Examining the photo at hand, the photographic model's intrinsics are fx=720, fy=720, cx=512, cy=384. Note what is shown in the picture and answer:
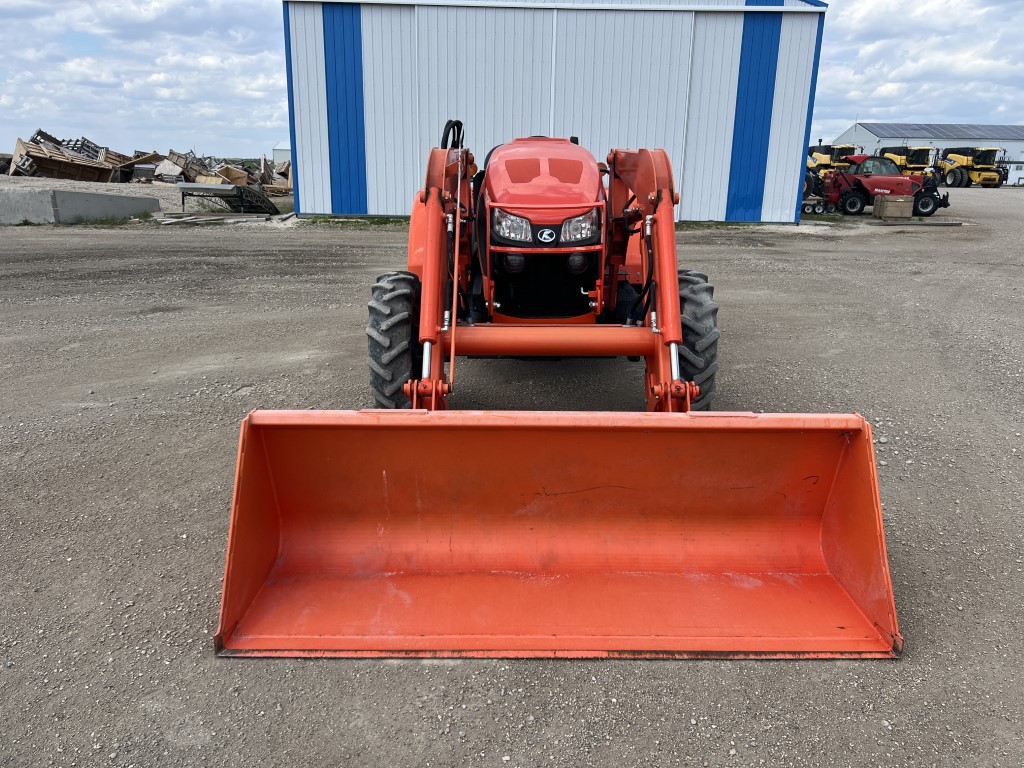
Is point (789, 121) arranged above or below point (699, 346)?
above

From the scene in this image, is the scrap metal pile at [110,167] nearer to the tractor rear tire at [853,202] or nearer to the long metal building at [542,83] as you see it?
the long metal building at [542,83]

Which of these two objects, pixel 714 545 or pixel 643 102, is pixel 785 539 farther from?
pixel 643 102

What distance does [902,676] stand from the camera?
8.55 feet

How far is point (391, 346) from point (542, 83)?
45.2ft

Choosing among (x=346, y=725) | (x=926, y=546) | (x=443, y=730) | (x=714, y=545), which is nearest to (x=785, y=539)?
(x=714, y=545)

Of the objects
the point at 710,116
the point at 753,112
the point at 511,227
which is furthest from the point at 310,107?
the point at 511,227

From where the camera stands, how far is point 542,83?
1617 centimetres

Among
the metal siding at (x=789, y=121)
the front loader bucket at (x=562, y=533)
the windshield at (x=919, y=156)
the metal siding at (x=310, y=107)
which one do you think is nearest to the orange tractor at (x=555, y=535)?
the front loader bucket at (x=562, y=533)

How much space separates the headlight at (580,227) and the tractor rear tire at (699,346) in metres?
0.70

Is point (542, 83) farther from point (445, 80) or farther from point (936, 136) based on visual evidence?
point (936, 136)

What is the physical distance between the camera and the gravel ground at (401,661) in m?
2.35

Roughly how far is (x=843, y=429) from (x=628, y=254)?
2430 mm

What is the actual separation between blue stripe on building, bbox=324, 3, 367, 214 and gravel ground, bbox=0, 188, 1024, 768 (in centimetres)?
884

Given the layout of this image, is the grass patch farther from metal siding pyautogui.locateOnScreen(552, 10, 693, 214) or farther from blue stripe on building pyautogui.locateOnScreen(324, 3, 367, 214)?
blue stripe on building pyautogui.locateOnScreen(324, 3, 367, 214)
